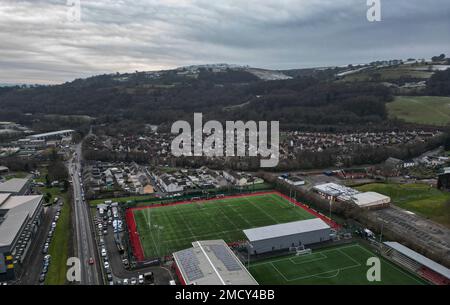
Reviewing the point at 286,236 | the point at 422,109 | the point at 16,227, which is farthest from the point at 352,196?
the point at 422,109

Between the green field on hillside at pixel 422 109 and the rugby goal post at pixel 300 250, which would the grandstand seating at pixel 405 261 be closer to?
the rugby goal post at pixel 300 250

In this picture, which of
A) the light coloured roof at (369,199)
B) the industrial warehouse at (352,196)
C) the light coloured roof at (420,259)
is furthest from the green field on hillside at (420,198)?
the light coloured roof at (420,259)

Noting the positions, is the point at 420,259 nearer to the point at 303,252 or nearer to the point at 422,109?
the point at 303,252

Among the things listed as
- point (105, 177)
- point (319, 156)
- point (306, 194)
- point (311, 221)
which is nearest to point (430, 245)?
point (311, 221)

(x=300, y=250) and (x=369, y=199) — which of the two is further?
(x=369, y=199)
